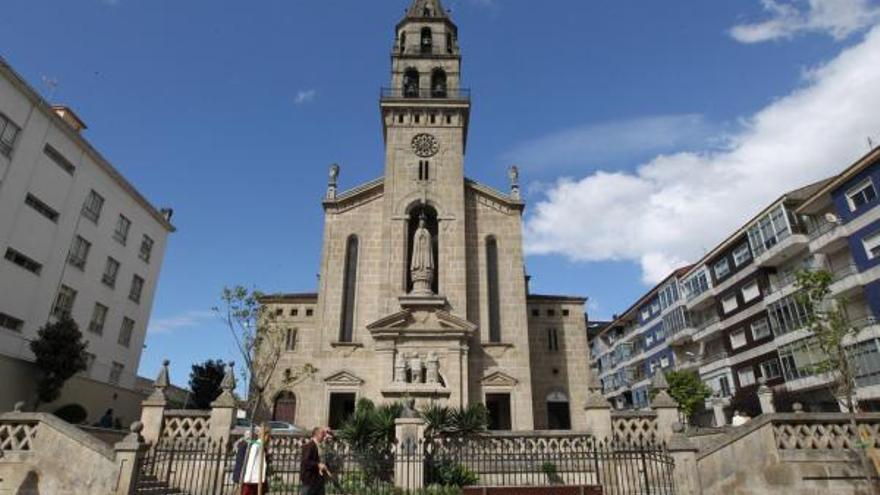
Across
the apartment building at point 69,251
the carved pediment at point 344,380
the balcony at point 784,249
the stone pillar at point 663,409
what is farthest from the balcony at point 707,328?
the apartment building at point 69,251

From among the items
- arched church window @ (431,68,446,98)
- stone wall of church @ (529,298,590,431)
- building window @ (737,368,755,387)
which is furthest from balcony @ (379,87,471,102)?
building window @ (737,368,755,387)

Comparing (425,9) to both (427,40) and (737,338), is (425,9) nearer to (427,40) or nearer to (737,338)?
(427,40)

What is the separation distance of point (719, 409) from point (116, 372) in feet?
130

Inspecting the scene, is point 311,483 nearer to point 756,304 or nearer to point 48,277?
point 48,277

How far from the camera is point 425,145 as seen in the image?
31.3m

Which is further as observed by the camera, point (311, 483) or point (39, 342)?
point (39, 342)

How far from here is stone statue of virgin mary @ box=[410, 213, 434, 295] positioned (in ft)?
89.2

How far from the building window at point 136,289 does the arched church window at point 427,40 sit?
926 inches

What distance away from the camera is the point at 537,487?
34.6ft

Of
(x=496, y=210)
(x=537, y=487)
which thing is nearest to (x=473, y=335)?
(x=496, y=210)

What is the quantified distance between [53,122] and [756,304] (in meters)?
41.9

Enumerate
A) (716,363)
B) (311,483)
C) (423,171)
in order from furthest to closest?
(716,363), (423,171), (311,483)

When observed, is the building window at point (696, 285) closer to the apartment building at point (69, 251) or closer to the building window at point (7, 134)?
the apartment building at point (69, 251)

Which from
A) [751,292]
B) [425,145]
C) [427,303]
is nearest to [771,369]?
[751,292]
